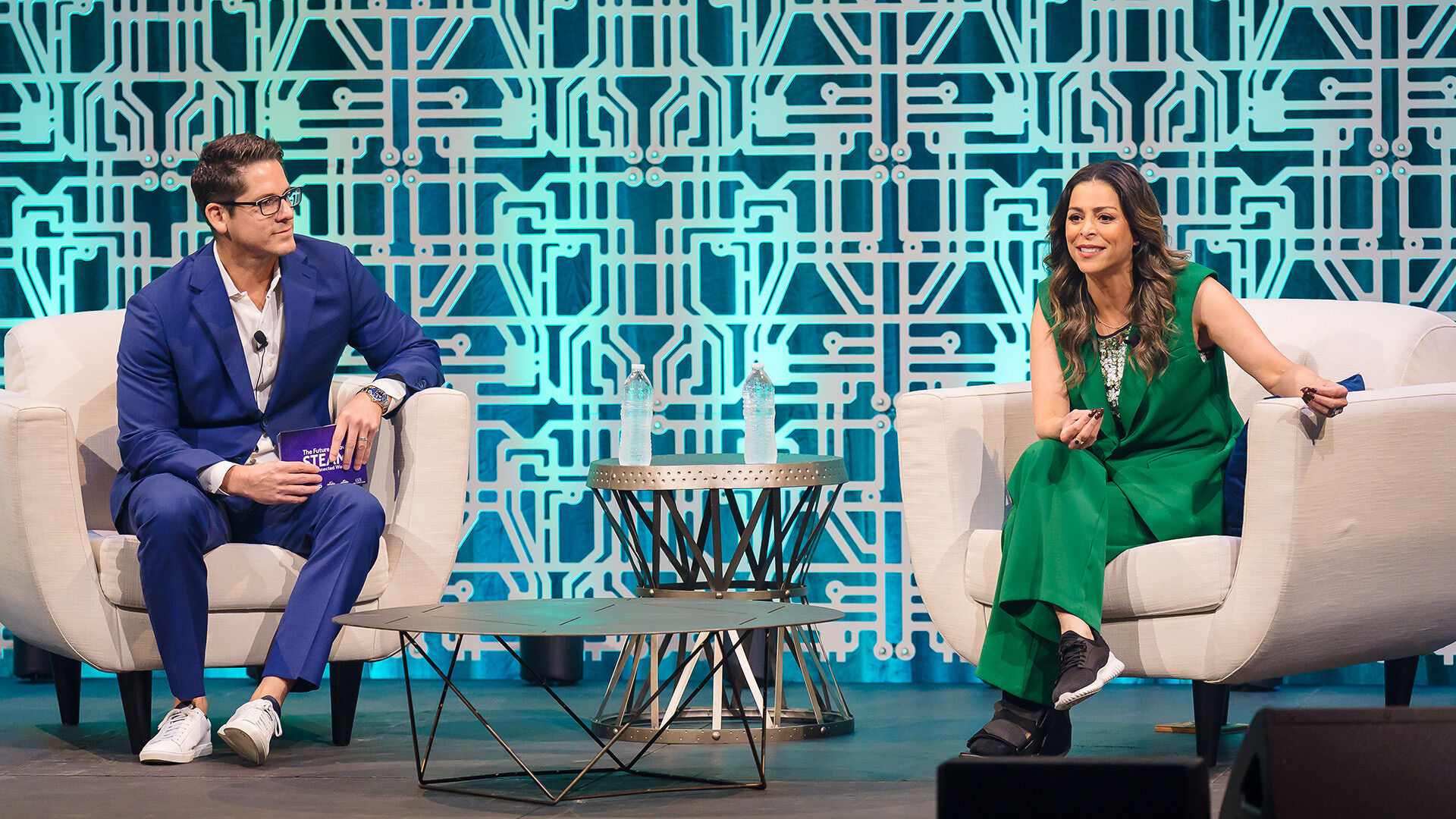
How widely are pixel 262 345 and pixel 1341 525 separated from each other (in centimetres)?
214

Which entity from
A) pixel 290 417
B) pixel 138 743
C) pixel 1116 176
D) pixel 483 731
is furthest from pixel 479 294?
pixel 1116 176

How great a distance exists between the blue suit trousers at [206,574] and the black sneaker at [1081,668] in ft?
4.31

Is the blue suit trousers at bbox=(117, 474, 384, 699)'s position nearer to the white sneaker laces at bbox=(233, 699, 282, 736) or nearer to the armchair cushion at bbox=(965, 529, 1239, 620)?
the white sneaker laces at bbox=(233, 699, 282, 736)

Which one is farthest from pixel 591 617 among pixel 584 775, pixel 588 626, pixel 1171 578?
pixel 1171 578

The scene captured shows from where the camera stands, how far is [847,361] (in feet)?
13.5

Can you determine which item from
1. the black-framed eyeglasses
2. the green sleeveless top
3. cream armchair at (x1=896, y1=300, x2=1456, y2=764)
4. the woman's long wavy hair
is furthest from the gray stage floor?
the black-framed eyeglasses

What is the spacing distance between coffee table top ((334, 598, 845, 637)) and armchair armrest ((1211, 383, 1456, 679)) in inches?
28.7

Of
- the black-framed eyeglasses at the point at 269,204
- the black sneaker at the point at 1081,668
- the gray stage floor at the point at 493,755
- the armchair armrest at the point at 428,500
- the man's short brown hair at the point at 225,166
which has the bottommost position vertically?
the gray stage floor at the point at 493,755

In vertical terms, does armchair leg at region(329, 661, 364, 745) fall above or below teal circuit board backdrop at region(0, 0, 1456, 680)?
below

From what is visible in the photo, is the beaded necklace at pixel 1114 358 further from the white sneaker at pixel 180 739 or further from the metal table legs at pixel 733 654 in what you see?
the white sneaker at pixel 180 739

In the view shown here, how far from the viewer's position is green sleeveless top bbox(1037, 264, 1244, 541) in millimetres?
2908

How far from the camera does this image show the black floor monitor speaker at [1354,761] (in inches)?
55.8

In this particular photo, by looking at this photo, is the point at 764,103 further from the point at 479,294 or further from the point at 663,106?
the point at 479,294

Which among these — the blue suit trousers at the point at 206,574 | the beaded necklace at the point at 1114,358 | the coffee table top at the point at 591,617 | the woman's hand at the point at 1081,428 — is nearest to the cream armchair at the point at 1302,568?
the woman's hand at the point at 1081,428
